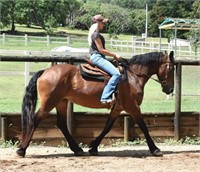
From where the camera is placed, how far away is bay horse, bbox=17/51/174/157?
6.71 metres

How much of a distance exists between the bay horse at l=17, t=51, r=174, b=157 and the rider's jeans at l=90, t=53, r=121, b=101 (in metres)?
0.17

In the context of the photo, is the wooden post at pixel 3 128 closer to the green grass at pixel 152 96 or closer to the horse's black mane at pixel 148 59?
the horse's black mane at pixel 148 59

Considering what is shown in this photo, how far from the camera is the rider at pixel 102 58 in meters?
6.73

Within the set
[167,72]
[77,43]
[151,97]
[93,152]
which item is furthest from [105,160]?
[77,43]

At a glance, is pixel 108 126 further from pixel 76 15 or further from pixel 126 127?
pixel 76 15

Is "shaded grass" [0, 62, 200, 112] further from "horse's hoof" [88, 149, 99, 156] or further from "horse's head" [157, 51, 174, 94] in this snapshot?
"horse's hoof" [88, 149, 99, 156]

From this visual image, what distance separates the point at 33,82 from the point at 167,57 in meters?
2.28

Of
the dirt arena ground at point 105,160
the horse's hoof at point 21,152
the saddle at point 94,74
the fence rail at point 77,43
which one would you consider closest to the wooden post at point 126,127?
the dirt arena ground at point 105,160

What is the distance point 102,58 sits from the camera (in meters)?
6.88

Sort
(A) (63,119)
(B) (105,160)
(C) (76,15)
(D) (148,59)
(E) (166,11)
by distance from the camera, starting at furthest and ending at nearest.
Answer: (C) (76,15)
(E) (166,11)
(D) (148,59)
(A) (63,119)
(B) (105,160)

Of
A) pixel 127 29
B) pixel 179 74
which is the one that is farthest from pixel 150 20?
pixel 179 74

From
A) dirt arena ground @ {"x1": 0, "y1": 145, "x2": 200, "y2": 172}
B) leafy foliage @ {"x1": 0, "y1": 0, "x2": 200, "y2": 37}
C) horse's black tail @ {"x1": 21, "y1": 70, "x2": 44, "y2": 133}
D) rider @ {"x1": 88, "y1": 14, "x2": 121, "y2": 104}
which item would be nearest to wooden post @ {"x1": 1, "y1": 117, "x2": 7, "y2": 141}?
dirt arena ground @ {"x1": 0, "y1": 145, "x2": 200, "y2": 172}

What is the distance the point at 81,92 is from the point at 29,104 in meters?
0.83

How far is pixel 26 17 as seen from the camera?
60656mm
